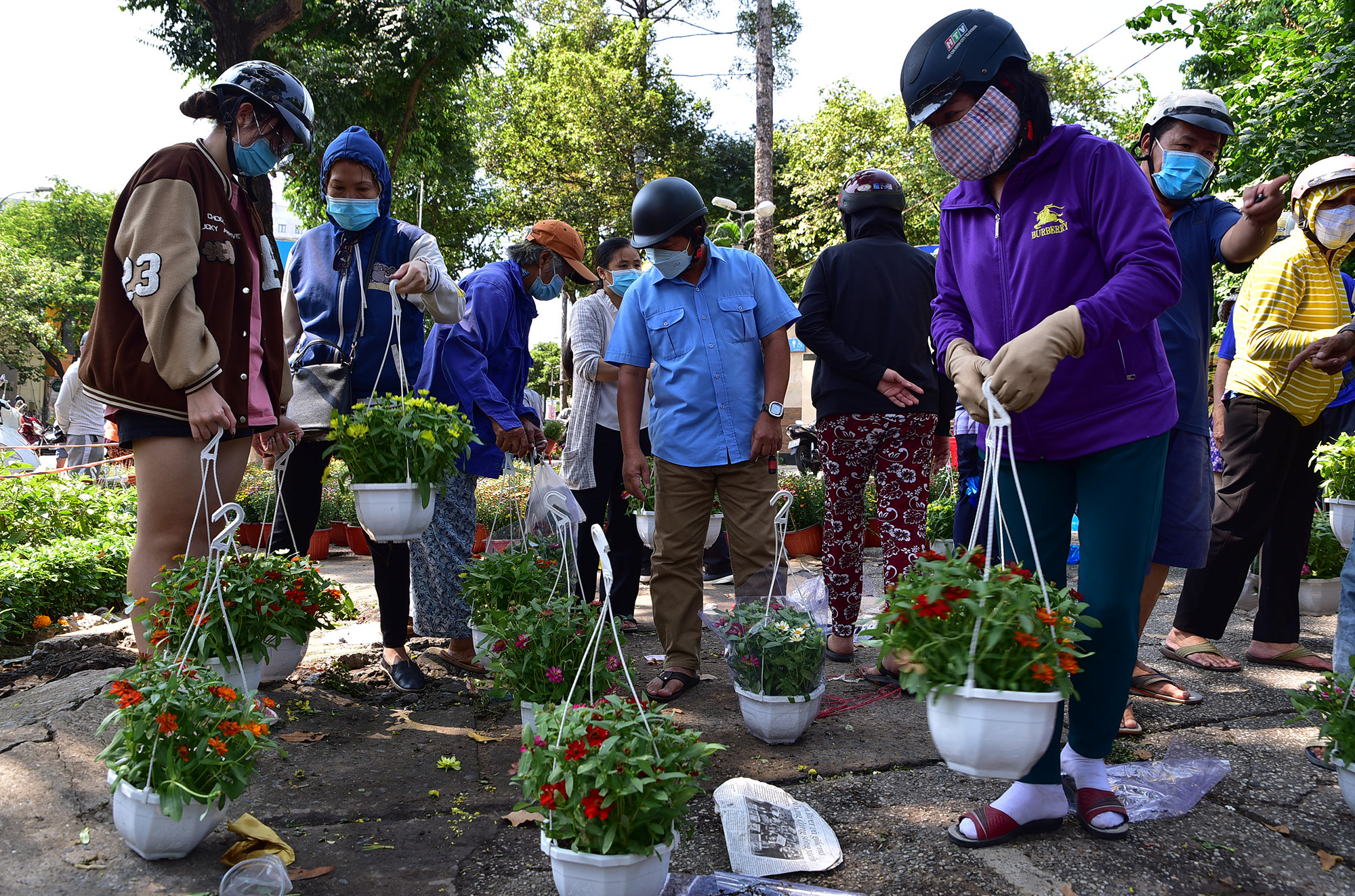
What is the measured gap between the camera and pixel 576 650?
10.3 feet

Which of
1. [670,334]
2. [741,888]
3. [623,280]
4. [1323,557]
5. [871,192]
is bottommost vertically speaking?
[741,888]

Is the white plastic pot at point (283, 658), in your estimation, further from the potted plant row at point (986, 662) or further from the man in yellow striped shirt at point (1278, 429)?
the man in yellow striped shirt at point (1278, 429)

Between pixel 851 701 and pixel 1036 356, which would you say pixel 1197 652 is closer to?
pixel 851 701

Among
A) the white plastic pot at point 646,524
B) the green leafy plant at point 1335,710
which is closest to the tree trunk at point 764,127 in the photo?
the white plastic pot at point 646,524

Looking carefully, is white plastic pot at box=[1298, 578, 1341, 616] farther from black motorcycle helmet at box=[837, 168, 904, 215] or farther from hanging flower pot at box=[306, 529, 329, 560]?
hanging flower pot at box=[306, 529, 329, 560]

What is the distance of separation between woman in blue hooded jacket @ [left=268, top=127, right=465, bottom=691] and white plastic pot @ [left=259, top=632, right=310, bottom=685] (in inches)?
22.8

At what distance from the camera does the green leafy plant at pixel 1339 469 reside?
4.28 meters

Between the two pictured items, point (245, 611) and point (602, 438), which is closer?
point (245, 611)

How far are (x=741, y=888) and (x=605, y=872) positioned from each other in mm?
411

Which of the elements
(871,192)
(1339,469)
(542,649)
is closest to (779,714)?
(542,649)

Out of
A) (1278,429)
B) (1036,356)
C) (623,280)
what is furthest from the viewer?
(623,280)

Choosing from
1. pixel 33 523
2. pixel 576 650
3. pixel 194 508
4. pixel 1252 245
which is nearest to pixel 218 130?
pixel 194 508

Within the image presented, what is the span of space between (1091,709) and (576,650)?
1714 mm

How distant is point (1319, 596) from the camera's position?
202 inches
